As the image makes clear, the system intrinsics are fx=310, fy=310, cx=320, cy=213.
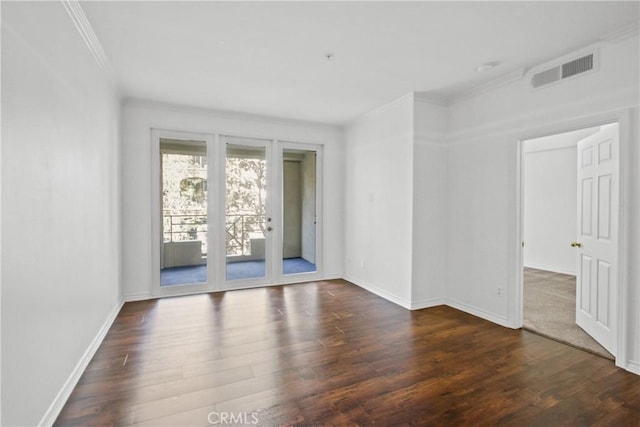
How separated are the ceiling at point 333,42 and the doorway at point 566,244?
101 cm

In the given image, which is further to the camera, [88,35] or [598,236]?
[598,236]

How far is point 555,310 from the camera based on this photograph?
3.89 metres

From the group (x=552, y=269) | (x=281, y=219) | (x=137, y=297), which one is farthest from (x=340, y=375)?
(x=552, y=269)

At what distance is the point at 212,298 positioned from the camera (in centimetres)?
441

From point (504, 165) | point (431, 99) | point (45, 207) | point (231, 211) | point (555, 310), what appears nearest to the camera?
point (45, 207)

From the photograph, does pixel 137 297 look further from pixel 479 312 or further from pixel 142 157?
pixel 479 312

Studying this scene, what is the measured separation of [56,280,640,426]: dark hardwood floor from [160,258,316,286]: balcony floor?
2.94 feet

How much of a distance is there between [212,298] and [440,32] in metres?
4.14

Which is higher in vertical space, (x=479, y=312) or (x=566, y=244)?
(x=566, y=244)

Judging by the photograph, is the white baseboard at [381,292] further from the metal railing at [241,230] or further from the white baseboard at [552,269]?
the white baseboard at [552,269]

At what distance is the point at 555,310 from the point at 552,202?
336 centimetres

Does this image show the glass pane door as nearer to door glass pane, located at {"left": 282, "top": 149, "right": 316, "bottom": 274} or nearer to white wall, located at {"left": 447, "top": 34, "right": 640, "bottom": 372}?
door glass pane, located at {"left": 282, "top": 149, "right": 316, "bottom": 274}

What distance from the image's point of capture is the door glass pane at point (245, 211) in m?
4.87

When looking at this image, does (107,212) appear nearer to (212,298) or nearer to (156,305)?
(156,305)
